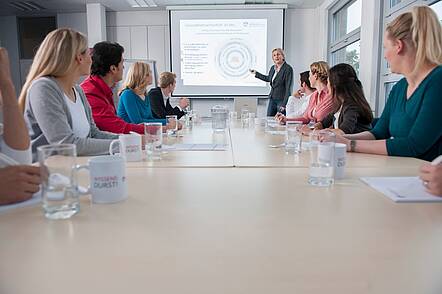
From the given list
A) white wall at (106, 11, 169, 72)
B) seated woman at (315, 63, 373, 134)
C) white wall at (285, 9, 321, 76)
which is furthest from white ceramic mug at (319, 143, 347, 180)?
white wall at (106, 11, 169, 72)

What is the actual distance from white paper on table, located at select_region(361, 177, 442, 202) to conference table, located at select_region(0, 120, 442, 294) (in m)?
0.03

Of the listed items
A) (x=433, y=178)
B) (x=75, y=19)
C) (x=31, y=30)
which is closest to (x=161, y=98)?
(x=433, y=178)

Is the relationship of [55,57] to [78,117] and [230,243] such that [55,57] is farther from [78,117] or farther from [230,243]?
[230,243]

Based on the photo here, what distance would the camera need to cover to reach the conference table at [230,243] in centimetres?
51

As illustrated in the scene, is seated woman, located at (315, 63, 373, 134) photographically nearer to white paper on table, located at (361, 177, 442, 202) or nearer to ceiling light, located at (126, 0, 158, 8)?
white paper on table, located at (361, 177, 442, 202)

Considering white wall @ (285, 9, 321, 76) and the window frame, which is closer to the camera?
the window frame

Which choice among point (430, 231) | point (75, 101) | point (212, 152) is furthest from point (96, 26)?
point (430, 231)

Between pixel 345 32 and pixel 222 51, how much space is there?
219cm

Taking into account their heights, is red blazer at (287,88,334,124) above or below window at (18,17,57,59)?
below

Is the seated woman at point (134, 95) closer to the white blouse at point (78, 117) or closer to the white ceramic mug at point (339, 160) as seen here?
the white blouse at point (78, 117)

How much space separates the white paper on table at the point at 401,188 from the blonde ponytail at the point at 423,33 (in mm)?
778

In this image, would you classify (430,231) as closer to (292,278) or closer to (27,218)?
(292,278)

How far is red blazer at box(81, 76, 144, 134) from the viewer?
2.27 m

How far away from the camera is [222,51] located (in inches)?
267
